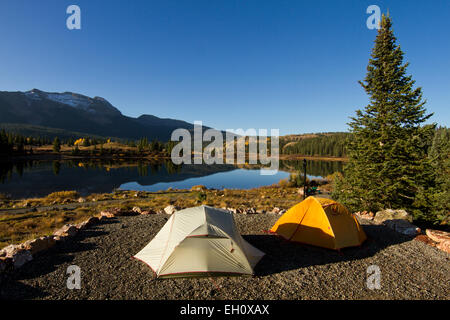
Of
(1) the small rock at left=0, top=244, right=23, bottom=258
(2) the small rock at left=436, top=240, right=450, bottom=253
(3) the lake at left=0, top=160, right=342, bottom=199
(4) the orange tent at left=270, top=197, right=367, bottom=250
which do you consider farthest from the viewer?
(3) the lake at left=0, top=160, right=342, bottom=199

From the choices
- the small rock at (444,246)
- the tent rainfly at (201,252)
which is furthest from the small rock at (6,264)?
the small rock at (444,246)

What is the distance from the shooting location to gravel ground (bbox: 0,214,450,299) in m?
5.72

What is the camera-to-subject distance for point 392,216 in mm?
12047

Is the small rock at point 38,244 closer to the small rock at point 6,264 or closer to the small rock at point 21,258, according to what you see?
the small rock at point 21,258

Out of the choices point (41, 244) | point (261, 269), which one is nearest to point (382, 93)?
point (261, 269)

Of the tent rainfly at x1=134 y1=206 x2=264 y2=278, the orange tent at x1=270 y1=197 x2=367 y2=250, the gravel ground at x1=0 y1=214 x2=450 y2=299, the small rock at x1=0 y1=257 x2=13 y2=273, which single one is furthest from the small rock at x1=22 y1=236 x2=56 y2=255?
the orange tent at x1=270 y1=197 x2=367 y2=250

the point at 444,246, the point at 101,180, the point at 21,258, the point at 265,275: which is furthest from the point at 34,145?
the point at 444,246

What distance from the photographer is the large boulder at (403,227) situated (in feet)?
33.3

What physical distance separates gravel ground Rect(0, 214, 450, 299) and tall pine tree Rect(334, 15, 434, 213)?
488cm

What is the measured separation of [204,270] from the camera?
21.5 ft

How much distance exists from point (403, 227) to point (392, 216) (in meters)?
1.42

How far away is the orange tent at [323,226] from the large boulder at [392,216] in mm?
3800

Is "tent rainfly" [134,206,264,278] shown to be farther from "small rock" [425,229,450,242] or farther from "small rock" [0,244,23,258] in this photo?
"small rock" [425,229,450,242]

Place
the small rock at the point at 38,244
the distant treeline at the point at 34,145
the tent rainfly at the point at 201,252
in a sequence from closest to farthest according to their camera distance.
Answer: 1. the tent rainfly at the point at 201,252
2. the small rock at the point at 38,244
3. the distant treeline at the point at 34,145
